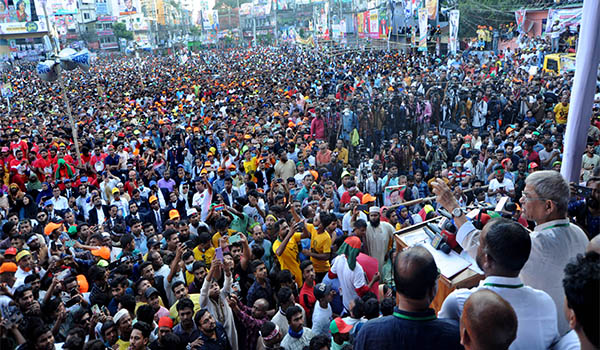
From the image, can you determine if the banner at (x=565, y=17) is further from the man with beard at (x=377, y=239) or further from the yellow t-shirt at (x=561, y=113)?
A: the man with beard at (x=377, y=239)

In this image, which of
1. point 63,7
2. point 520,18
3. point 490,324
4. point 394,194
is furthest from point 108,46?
point 490,324

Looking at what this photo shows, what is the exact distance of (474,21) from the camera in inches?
1096

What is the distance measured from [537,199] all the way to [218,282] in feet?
10.00

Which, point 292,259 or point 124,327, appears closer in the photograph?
point 124,327

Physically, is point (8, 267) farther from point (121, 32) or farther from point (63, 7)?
point (121, 32)

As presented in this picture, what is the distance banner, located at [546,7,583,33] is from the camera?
19.3m

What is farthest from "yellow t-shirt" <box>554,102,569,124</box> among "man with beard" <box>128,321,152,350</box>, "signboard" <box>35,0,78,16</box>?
"signboard" <box>35,0,78,16</box>

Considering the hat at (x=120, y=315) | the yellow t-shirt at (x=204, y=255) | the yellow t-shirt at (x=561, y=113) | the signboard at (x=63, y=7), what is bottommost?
the yellow t-shirt at (x=204, y=255)

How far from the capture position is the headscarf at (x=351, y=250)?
13.9 feet

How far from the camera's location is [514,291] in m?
1.91

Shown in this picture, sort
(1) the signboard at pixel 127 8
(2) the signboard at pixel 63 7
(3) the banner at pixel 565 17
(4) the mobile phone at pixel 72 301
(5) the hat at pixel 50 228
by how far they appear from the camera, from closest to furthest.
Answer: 1. (4) the mobile phone at pixel 72 301
2. (5) the hat at pixel 50 228
3. (3) the banner at pixel 565 17
4. (2) the signboard at pixel 63 7
5. (1) the signboard at pixel 127 8

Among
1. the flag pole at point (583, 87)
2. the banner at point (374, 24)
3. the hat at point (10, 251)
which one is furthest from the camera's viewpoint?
the banner at point (374, 24)

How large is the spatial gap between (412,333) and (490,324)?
33 centimetres

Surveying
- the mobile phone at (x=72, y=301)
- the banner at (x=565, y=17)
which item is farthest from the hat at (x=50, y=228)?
the banner at (x=565, y=17)
